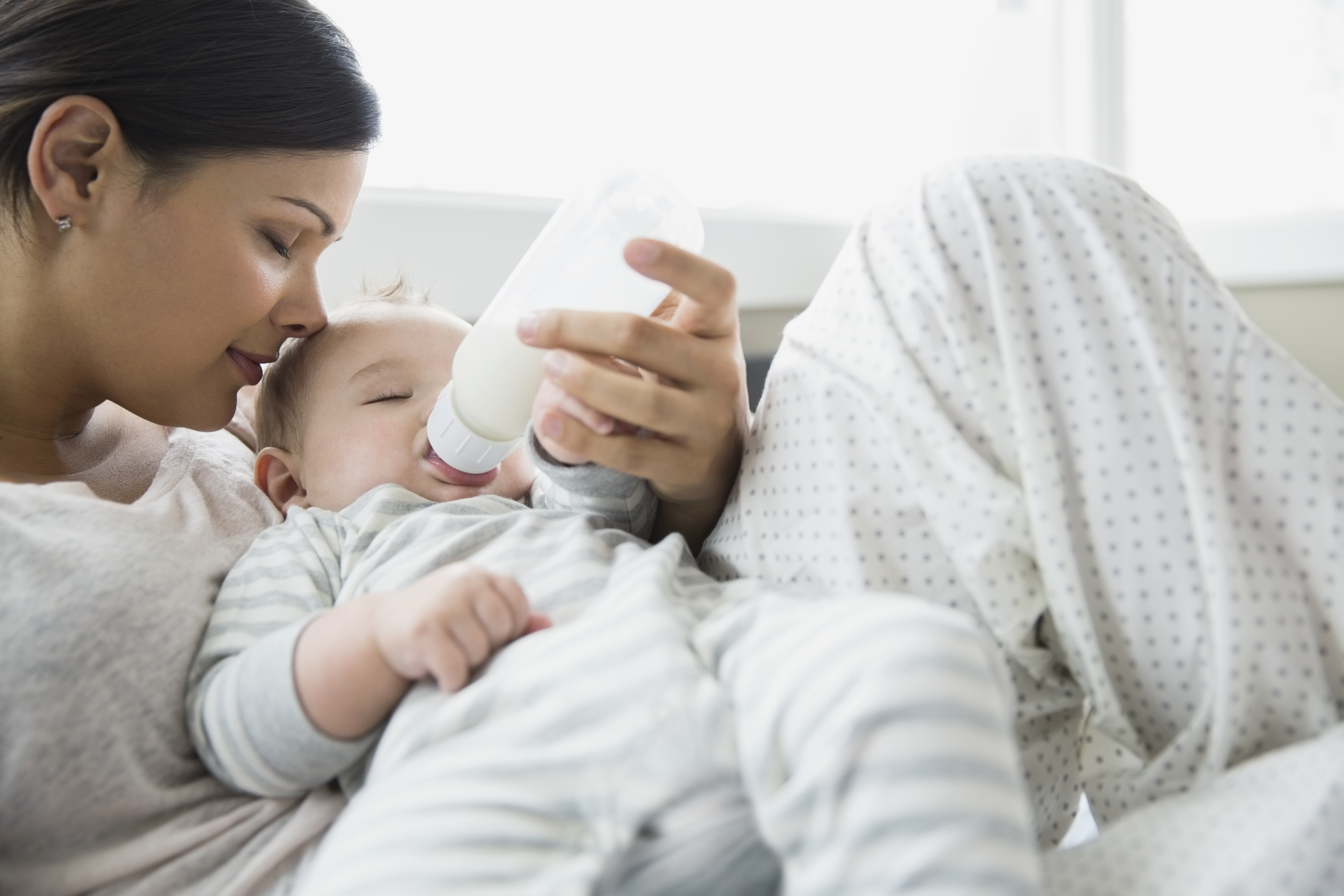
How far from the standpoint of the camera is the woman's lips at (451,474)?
91cm

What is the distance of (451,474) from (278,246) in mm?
256

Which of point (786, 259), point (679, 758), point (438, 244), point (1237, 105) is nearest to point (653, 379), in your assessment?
point (679, 758)

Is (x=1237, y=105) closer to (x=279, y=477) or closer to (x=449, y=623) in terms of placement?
(x=279, y=477)

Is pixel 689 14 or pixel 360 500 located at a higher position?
pixel 689 14

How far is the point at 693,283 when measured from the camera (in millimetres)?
724

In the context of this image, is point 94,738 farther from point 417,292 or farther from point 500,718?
point 417,292

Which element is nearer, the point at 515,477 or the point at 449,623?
the point at 449,623

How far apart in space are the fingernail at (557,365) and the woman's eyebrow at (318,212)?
1.12 ft

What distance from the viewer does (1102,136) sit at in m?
2.46

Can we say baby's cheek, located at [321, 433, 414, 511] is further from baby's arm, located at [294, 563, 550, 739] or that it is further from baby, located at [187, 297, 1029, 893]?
baby's arm, located at [294, 563, 550, 739]

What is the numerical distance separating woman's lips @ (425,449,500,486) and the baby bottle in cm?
10

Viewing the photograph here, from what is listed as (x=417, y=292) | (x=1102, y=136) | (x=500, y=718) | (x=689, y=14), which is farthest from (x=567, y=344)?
(x=1102, y=136)

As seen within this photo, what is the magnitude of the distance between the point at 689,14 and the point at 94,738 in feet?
6.05

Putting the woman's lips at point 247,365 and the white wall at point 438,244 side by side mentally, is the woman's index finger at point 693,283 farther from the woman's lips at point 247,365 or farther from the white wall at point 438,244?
the white wall at point 438,244
